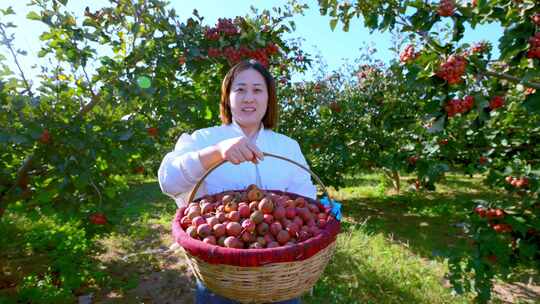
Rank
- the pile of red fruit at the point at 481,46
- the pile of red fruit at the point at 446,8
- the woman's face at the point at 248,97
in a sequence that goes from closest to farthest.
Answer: the woman's face at the point at 248,97, the pile of red fruit at the point at 446,8, the pile of red fruit at the point at 481,46

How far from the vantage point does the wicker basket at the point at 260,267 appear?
1.09 metres

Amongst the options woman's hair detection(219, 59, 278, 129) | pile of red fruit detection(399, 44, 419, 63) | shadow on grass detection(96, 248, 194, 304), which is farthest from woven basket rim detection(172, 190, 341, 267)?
shadow on grass detection(96, 248, 194, 304)

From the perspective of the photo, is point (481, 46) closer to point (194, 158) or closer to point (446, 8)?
point (446, 8)

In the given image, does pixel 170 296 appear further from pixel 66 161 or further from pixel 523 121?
pixel 523 121

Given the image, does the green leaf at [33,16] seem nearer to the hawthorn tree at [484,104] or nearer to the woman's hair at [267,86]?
the woman's hair at [267,86]

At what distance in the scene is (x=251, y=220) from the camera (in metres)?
1.24

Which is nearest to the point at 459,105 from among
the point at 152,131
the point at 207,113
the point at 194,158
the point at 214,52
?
the point at 194,158

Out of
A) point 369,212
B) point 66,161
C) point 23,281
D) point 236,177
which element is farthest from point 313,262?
point 369,212

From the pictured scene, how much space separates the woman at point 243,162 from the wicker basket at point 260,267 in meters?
0.27

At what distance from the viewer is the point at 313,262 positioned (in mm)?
1199

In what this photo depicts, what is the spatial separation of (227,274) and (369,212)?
18.3 feet

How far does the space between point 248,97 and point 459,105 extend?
1.15 m

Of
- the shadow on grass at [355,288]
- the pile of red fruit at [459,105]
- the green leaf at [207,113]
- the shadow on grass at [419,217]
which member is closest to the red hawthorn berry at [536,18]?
the pile of red fruit at [459,105]

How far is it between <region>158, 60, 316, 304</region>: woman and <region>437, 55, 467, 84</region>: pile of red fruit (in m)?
0.86
